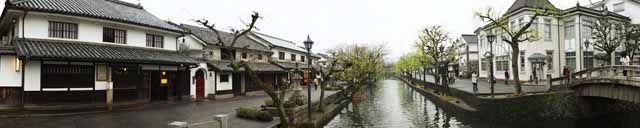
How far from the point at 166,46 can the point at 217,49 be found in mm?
5807

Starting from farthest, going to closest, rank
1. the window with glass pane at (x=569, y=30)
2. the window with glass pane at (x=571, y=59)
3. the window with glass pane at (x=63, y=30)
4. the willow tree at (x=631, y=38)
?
the window with glass pane at (x=571, y=59) < the window with glass pane at (x=569, y=30) < the willow tree at (x=631, y=38) < the window with glass pane at (x=63, y=30)

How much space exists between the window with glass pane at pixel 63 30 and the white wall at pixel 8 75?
201 cm

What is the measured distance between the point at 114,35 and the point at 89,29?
1.43 meters

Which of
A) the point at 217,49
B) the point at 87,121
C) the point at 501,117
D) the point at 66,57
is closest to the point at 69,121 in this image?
the point at 87,121

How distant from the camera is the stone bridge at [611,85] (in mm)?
14064

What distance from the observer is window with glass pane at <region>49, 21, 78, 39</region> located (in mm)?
16172

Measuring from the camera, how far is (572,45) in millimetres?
29328

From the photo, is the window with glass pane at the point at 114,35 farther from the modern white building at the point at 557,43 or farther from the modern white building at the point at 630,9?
the modern white building at the point at 630,9

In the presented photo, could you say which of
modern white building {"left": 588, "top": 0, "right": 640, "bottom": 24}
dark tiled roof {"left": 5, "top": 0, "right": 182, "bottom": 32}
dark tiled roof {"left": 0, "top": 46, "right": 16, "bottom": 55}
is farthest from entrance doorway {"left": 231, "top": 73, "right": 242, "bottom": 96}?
modern white building {"left": 588, "top": 0, "right": 640, "bottom": 24}

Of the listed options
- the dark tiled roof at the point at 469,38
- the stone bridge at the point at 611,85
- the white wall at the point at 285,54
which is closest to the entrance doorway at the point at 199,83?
the white wall at the point at 285,54

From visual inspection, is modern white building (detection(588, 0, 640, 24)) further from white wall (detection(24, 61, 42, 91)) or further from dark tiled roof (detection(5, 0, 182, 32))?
white wall (detection(24, 61, 42, 91))

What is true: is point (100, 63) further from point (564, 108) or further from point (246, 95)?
point (564, 108)

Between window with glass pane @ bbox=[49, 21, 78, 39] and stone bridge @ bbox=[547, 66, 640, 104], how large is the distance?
24477 millimetres

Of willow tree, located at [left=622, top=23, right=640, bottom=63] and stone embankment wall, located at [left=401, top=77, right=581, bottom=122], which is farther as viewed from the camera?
willow tree, located at [left=622, top=23, right=640, bottom=63]
